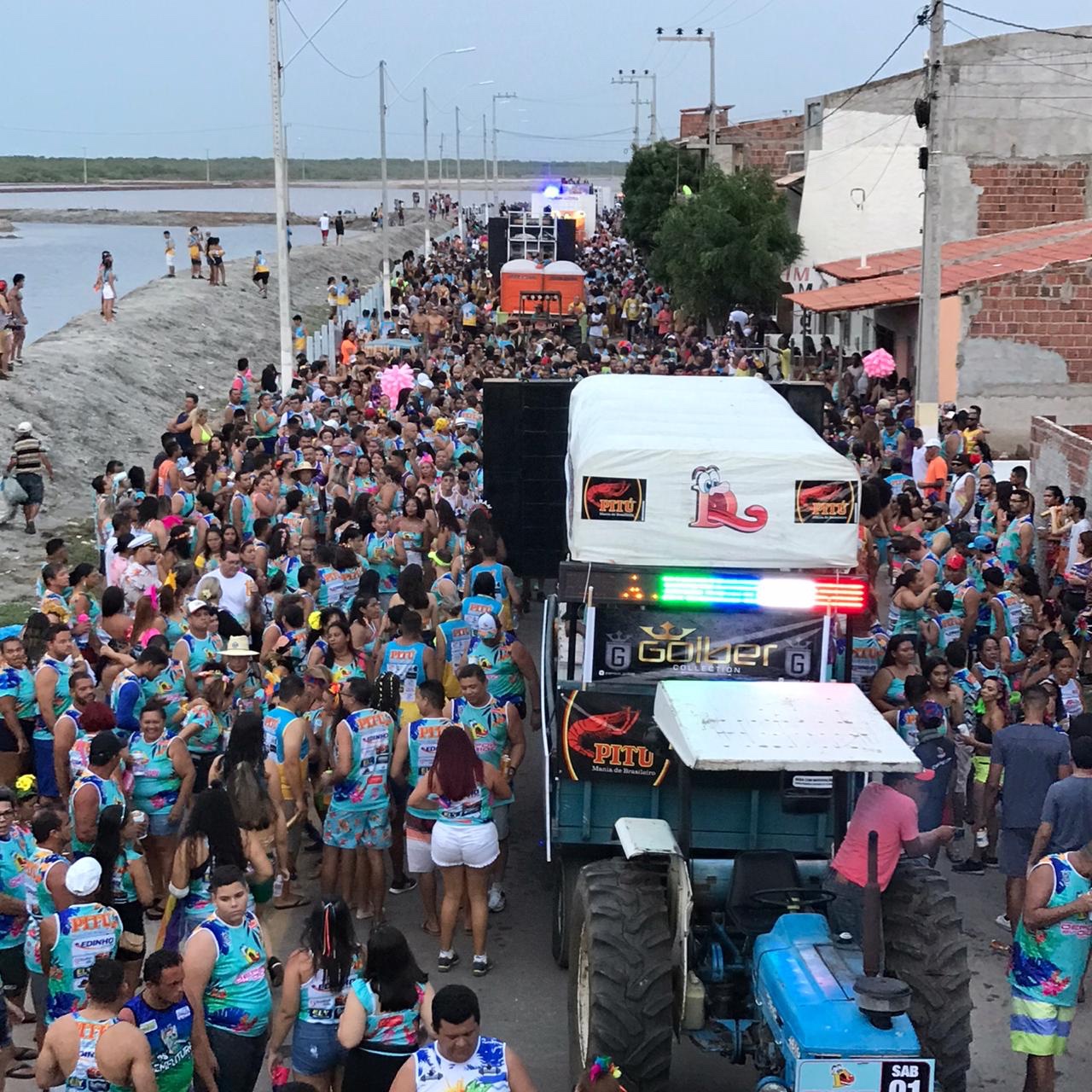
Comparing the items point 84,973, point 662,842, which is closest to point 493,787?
point 662,842

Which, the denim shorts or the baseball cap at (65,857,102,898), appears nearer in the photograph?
the denim shorts

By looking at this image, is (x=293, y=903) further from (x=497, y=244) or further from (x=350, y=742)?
(x=497, y=244)

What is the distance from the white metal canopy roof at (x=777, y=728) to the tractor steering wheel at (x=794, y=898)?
0.56 m

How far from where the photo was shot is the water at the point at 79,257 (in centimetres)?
6631

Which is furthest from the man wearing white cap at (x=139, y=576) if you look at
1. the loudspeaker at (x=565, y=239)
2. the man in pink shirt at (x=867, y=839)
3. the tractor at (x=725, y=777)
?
the loudspeaker at (x=565, y=239)

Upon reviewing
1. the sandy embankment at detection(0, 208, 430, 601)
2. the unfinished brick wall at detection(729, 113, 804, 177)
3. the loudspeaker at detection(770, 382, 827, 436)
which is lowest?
the sandy embankment at detection(0, 208, 430, 601)

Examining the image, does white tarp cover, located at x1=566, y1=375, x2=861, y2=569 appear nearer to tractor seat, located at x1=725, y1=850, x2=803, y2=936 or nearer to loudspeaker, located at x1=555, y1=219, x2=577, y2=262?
tractor seat, located at x1=725, y1=850, x2=803, y2=936

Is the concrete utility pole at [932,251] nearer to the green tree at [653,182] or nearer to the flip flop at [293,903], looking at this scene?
the flip flop at [293,903]

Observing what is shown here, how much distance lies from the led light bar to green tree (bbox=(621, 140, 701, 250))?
52.8 metres

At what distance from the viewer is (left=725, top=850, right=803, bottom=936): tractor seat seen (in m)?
7.07

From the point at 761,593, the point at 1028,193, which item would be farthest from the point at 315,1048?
the point at 1028,193

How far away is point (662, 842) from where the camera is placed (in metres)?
7.24

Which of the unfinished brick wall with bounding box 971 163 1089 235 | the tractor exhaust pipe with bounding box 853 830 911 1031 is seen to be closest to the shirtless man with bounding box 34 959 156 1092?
the tractor exhaust pipe with bounding box 853 830 911 1031

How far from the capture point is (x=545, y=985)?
30.0 feet
